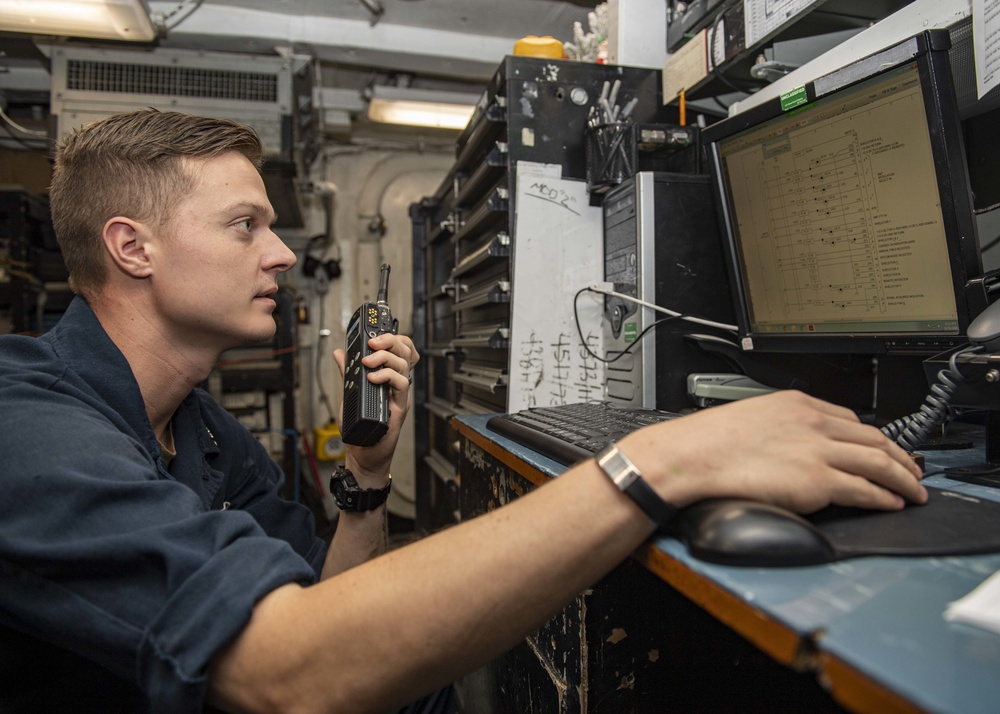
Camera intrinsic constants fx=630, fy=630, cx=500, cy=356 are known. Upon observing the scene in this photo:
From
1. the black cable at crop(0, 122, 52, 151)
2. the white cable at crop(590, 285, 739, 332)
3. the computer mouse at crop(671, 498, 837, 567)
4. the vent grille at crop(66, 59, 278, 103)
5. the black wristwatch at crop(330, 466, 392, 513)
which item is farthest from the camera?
the black cable at crop(0, 122, 52, 151)

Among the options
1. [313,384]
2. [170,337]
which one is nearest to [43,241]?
[313,384]

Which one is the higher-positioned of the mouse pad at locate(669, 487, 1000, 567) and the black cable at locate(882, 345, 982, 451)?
the black cable at locate(882, 345, 982, 451)

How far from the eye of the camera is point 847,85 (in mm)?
808

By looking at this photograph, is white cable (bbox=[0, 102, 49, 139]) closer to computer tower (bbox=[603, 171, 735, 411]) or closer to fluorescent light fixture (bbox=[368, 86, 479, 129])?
fluorescent light fixture (bbox=[368, 86, 479, 129])

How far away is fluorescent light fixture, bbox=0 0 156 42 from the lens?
2168 millimetres

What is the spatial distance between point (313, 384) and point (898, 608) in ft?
12.1

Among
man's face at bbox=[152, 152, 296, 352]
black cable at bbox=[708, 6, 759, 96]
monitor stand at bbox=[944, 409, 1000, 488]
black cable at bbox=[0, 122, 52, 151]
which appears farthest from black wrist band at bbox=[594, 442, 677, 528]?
black cable at bbox=[0, 122, 52, 151]

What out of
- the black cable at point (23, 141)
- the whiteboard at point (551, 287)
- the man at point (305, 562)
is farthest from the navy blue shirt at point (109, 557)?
the black cable at point (23, 141)

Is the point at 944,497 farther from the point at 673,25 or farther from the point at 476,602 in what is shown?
the point at 673,25

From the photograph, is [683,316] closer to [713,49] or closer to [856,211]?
[856,211]

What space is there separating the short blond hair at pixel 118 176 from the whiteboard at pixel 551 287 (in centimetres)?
68

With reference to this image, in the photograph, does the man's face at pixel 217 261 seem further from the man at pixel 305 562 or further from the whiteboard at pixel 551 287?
the whiteboard at pixel 551 287

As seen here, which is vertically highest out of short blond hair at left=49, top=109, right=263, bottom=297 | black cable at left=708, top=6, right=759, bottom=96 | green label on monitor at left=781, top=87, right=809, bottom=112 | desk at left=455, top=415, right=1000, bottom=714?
black cable at left=708, top=6, right=759, bottom=96

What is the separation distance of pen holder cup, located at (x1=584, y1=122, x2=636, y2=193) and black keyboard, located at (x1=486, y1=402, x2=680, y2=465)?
0.55m
